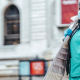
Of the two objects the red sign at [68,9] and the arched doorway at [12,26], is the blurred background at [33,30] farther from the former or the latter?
the red sign at [68,9]

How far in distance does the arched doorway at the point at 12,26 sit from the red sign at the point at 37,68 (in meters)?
11.0

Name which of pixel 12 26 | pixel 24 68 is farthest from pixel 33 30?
pixel 24 68

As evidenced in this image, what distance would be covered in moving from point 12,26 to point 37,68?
11.8 m

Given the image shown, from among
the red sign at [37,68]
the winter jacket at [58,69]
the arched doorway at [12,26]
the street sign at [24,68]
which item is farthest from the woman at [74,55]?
the arched doorway at [12,26]

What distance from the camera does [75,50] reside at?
97.1 inches

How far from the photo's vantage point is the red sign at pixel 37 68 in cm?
658

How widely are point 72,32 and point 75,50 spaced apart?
0.83 ft

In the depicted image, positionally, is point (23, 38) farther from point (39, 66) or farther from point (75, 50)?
point (75, 50)

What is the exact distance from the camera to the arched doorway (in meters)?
17.8

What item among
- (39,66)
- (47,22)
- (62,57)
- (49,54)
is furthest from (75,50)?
(47,22)

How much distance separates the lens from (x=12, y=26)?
18062mm

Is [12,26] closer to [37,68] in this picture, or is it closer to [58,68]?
[37,68]

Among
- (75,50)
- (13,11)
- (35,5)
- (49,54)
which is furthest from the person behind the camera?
(13,11)

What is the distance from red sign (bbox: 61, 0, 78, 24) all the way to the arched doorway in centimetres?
484
